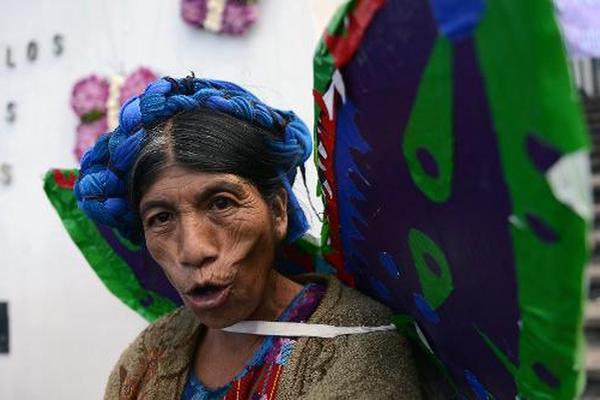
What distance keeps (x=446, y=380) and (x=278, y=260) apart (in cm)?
47

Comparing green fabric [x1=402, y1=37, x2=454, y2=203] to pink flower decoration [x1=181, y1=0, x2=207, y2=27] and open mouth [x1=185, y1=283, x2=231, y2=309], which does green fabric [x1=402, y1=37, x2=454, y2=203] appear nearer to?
open mouth [x1=185, y1=283, x2=231, y2=309]

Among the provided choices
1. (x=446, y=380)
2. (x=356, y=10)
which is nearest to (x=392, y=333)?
(x=446, y=380)

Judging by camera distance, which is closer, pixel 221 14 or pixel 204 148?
pixel 204 148

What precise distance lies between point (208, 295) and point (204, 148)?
0.26 metres

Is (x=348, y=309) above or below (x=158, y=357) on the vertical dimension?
above

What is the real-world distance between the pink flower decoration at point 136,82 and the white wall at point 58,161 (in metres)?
0.05

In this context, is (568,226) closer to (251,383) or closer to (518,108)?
(518,108)

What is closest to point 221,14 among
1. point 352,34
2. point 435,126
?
point 352,34

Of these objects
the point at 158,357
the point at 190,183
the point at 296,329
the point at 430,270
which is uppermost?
the point at 190,183

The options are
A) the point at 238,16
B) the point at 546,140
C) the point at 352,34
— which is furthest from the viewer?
the point at 238,16

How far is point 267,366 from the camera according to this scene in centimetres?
154

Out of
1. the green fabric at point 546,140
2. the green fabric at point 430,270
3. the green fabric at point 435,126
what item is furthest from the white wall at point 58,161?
the green fabric at point 546,140

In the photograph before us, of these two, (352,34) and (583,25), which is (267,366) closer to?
(352,34)

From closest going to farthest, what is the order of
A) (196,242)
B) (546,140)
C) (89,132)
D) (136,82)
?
1. (546,140)
2. (196,242)
3. (136,82)
4. (89,132)
